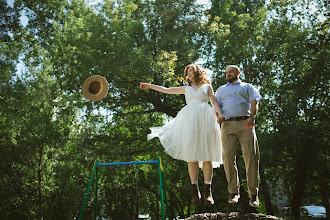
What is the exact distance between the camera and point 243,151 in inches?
193

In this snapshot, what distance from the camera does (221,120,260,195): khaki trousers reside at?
4789 millimetres

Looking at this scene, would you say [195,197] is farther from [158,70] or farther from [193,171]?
[158,70]

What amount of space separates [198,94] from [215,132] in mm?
639

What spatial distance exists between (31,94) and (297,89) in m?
13.4

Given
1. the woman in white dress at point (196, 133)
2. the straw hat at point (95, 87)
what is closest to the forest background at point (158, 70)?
the straw hat at point (95, 87)

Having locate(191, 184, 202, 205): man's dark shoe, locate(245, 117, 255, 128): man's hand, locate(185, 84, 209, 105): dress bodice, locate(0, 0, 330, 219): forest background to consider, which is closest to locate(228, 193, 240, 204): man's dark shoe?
locate(191, 184, 202, 205): man's dark shoe

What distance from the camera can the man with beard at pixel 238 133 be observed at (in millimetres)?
4789

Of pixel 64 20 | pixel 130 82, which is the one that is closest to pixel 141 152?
pixel 130 82

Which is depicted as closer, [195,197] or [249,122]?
[249,122]

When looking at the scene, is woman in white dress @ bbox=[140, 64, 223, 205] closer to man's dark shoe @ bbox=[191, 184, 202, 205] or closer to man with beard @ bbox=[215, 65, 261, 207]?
man's dark shoe @ bbox=[191, 184, 202, 205]

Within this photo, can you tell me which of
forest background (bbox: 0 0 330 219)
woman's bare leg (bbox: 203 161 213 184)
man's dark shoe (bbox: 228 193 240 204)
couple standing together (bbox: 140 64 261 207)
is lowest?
man's dark shoe (bbox: 228 193 240 204)

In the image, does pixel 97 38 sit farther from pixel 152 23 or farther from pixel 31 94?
pixel 31 94

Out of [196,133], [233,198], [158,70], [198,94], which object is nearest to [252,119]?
[196,133]

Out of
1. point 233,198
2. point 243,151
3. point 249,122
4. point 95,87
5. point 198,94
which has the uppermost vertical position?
point 95,87
